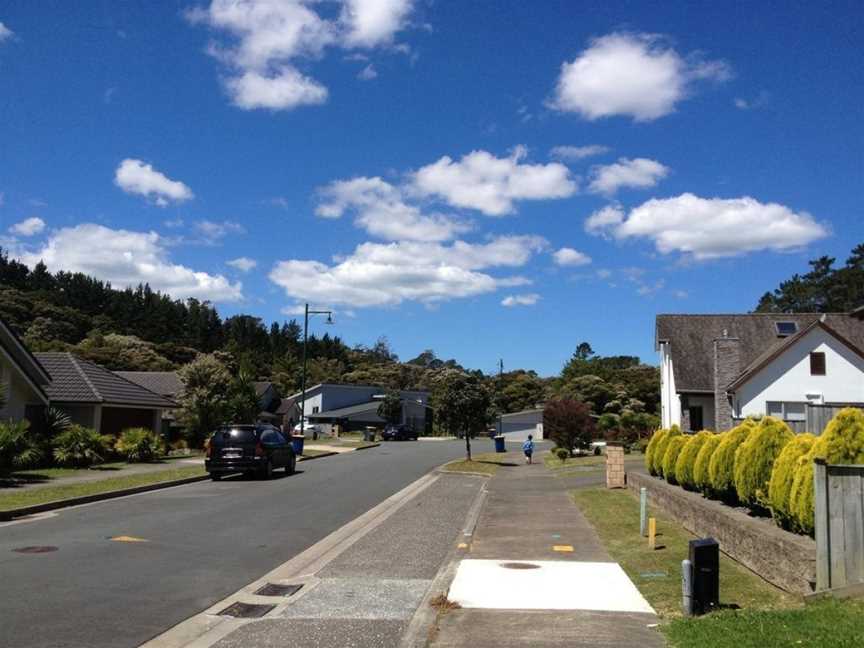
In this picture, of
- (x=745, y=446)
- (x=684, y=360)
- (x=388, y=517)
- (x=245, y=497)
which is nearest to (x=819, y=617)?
(x=745, y=446)

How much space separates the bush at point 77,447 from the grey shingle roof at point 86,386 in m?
5.89

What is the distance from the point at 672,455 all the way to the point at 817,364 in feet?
60.1

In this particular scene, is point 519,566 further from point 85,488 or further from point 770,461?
point 85,488

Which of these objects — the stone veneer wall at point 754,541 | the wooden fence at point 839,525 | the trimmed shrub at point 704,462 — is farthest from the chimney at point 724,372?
the wooden fence at point 839,525

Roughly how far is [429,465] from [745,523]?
80.0 feet

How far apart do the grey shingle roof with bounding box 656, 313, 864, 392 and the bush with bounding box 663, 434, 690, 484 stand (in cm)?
2007

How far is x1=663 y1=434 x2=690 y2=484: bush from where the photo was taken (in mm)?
16594

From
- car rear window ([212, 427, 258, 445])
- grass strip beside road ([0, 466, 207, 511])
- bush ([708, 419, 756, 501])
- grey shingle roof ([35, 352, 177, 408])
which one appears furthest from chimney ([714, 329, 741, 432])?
grey shingle roof ([35, 352, 177, 408])

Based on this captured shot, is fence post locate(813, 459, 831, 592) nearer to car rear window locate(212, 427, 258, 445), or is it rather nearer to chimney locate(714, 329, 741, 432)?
car rear window locate(212, 427, 258, 445)

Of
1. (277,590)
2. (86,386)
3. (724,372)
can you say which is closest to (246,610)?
(277,590)

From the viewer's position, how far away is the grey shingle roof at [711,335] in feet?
120

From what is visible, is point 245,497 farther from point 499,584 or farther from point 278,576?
point 499,584

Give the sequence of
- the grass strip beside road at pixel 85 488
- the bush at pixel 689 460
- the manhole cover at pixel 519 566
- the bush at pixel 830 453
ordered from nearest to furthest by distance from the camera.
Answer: the bush at pixel 830 453 → the manhole cover at pixel 519 566 → the bush at pixel 689 460 → the grass strip beside road at pixel 85 488

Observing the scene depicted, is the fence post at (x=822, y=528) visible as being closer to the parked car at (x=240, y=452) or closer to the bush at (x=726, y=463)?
the bush at (x=726, y=463)
